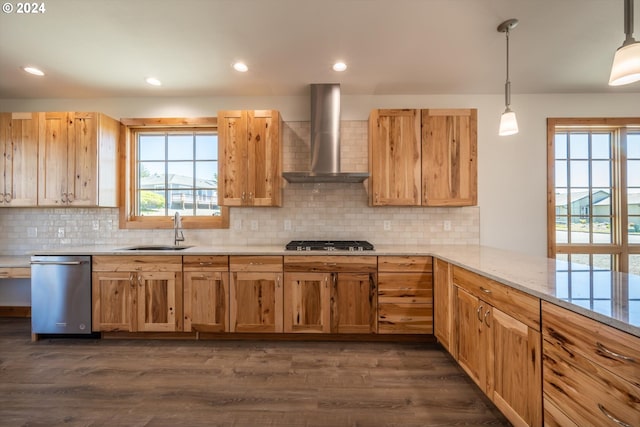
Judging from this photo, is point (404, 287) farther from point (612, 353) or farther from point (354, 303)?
point (612, 353)

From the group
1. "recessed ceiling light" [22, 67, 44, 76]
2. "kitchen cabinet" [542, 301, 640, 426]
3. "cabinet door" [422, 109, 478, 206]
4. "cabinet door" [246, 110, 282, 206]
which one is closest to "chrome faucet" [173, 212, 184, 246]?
"cabinet door" [246, 110, 282, 206]

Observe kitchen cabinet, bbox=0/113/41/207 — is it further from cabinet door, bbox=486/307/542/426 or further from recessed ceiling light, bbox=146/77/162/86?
cabinet door, bbox=486/307/542/426

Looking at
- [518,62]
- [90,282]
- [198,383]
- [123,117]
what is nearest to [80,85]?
[123,117]

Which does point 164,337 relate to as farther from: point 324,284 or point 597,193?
point 597,193

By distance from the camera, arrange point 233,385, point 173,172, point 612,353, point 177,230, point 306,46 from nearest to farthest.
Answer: point 612,353, point 233,385, point 306,46, point 177,230, point 173,172

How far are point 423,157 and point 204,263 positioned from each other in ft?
8.13

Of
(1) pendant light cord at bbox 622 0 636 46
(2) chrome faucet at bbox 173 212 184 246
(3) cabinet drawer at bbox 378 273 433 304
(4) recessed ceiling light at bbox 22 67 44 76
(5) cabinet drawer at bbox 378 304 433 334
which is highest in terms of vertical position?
(4) recessed ceiling light at bbox 22 67 44 76

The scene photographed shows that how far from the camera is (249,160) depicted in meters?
2.97

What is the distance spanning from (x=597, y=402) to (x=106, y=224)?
4323 mm

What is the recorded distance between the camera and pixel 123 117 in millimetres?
3373

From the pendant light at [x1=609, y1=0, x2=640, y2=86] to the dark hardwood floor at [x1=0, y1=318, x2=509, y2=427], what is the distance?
6.52ft

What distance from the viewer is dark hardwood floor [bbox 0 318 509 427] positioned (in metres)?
1.74

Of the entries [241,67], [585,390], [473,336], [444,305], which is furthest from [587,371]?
[241,67]

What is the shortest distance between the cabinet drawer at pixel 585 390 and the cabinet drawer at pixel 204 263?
97.2 inches
